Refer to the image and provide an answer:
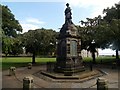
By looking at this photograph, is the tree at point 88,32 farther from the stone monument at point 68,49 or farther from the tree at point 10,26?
the stone monument at point 68,49

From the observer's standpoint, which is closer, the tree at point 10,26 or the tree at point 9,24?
the tree at point 10,26

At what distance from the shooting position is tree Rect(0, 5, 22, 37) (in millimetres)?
39688

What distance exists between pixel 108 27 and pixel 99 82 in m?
19.5

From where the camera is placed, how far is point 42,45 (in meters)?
36.7

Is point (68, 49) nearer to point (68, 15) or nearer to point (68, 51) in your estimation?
point (68, 51)

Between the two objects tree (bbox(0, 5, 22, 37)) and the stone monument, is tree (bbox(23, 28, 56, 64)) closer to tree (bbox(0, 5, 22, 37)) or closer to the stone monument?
tree (bbox(0, 5, 22, 37))

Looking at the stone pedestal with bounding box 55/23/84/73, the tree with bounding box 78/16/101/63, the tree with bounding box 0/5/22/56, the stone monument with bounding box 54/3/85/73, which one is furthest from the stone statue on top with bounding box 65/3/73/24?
the tree with bounding box 0/5/22/56

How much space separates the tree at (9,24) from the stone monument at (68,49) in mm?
19314

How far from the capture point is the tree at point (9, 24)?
39.7m

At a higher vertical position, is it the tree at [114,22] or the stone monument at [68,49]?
the tree at [114,22]

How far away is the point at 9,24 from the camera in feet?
131

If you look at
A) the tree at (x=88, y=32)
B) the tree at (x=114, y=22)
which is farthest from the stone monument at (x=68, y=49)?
the tree at (x=88, y=32)

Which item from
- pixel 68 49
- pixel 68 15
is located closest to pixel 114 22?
pixel 68 15

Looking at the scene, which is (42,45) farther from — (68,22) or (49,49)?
(68,22)
